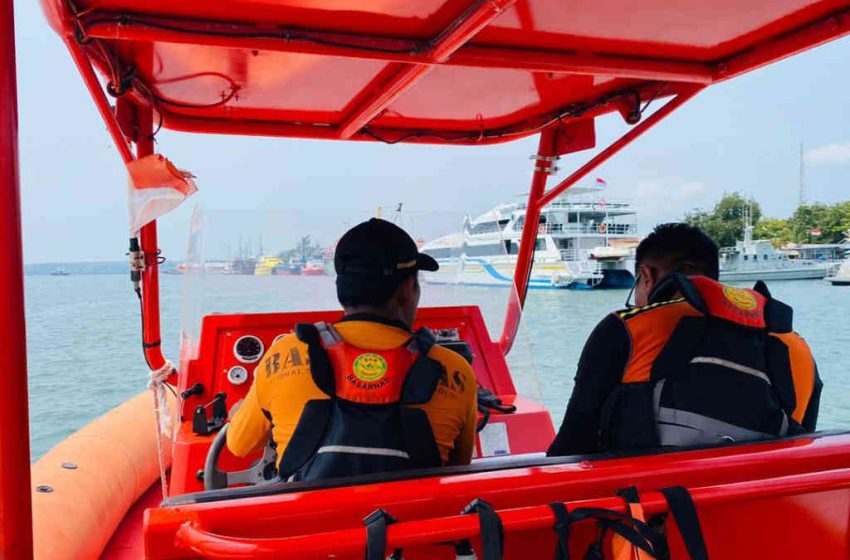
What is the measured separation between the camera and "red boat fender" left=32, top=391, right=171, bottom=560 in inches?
110

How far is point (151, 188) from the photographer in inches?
105

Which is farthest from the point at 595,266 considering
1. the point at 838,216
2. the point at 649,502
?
the point at 649,502

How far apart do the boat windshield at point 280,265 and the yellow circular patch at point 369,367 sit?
1.56m

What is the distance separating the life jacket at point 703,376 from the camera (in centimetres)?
144

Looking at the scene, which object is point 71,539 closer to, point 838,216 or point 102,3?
point 102,3

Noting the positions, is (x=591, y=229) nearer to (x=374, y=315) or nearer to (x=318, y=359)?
(x=374, y=315)

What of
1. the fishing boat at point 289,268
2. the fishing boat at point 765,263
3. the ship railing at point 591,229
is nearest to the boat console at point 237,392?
the fishing boat at point 289,268

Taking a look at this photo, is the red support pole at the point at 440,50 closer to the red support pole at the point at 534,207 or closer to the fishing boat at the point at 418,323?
the fishing boat at the point at 418,323

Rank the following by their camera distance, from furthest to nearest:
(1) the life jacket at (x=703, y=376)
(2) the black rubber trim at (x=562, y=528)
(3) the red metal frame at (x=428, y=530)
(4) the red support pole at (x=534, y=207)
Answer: (4) the red support pole at (x=534, y=207) < (1) the life jacket at (x=703, y=376) < (2) the black rubber trim at (x=562, y=528) < (3) the red metal frame at (x=428, y=530)

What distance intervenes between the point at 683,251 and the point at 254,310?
5.99ft

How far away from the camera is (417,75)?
248 cm

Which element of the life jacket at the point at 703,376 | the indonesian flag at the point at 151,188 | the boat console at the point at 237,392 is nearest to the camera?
the life jacket at the point at 703,376

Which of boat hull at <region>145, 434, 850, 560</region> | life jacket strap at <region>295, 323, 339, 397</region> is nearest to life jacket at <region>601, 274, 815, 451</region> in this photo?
boat hull at <region>145, 434, 850, 560</region>

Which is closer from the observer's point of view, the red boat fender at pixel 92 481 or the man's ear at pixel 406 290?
the man's ear at pixel 406 290
